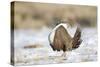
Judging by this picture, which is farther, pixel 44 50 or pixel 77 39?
pixel 77 39

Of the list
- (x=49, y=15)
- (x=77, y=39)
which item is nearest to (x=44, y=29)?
(x=49, y=15)

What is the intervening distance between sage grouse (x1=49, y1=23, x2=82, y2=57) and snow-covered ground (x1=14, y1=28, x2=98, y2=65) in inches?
2.0

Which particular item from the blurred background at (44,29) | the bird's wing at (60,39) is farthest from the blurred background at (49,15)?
the bird's wing at (60,39)

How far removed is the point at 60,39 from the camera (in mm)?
2248

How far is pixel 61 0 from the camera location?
2.28 m

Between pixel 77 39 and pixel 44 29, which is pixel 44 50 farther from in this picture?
pixel 77 39

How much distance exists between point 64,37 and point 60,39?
5 centimetres

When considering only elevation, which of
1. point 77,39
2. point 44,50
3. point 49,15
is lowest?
point 44,50

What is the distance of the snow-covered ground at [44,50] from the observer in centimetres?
207

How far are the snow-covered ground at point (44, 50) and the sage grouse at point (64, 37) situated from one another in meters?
0.05

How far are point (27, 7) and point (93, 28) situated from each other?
2.80 feet

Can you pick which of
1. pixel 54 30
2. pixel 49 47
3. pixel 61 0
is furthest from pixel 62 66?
pixel 61 0

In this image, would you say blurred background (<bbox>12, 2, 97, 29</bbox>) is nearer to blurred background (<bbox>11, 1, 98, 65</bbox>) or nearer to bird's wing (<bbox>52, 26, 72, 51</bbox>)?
blurred background (<bbox>11, 1, 98, 65</bbox>)

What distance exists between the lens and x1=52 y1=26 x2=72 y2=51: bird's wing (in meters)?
2.23
